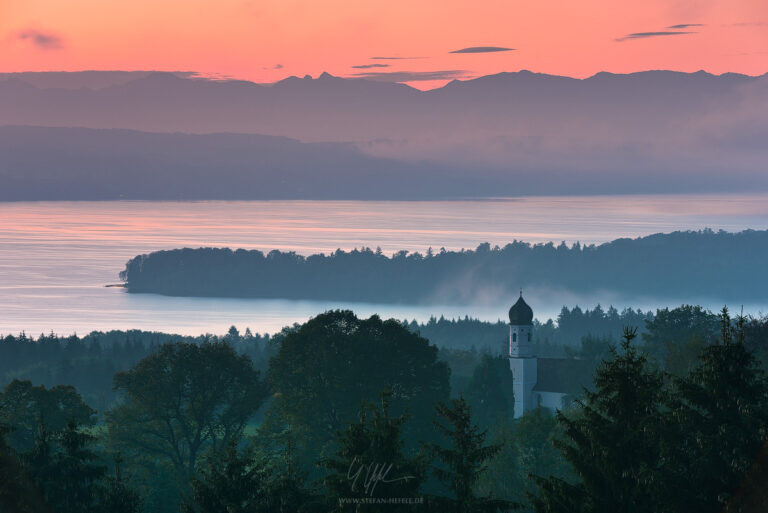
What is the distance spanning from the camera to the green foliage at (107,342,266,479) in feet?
256

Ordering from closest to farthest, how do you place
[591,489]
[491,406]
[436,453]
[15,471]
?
[591,489] → [436,453] → [15,471] → [491,406]

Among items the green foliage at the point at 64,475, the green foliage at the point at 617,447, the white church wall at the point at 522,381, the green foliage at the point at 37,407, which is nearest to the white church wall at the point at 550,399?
the white church wall at the point at 522,381

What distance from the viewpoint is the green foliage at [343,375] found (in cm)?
7544

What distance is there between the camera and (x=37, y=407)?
73.2 metres

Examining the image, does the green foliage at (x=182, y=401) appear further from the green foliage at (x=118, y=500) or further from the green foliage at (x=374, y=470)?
the green foliage at (x=374, y=470)

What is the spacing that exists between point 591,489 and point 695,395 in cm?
365

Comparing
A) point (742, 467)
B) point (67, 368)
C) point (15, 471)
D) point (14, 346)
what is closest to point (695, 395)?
point (742, 467)

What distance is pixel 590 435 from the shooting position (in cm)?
3225

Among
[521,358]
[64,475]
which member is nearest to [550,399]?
[521,358]

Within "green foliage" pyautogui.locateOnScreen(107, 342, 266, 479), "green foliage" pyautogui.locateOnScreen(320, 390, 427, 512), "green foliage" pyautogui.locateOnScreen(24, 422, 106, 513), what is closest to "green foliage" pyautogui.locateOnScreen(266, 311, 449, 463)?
"green foliage" pyautogui.locateOnScreen(107, 342, 266, 479)

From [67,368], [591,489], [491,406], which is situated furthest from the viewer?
[67,368]

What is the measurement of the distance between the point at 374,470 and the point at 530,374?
97.6 metres

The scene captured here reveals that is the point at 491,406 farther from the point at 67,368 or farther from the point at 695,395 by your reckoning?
the point at 695,395
